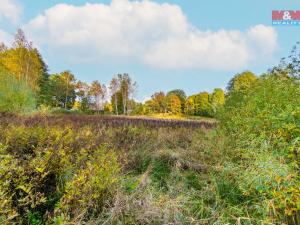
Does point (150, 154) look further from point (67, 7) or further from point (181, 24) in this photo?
point (67, 7)

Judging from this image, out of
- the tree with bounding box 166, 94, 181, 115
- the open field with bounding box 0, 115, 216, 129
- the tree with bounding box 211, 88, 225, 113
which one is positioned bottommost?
the open field with bounding box 0, 115, 216, 129

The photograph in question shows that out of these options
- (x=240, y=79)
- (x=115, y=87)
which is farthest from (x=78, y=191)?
(x=115, y=87)

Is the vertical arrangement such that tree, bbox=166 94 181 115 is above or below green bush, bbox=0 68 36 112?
above

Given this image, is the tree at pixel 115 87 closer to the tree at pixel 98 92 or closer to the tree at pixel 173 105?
the tree at pixel 98 92

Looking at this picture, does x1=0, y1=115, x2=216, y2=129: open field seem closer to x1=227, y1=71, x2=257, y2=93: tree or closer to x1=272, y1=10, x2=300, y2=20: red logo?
x1=227, y1=71, x2=257, y2=93: tree

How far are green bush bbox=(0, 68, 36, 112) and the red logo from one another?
28.7ft

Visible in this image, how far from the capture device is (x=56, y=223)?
1211mm

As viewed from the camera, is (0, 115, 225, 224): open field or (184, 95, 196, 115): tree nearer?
(0, 115, 225, 224): open field

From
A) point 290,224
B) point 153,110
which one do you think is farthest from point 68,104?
point 290,224

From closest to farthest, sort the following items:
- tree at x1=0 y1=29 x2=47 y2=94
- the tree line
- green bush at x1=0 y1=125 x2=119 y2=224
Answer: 1. green bush at x1=0 y1=125 x2=119 y2=224
2. tree at x1=0 y1=29 x2=47 y2=94
3. the tree line

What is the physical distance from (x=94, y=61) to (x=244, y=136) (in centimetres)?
707

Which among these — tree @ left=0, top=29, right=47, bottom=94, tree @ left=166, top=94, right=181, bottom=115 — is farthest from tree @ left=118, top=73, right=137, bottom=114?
tree @ left=0, top=29, right=47, bottom=94

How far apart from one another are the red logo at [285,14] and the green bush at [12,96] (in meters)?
8.74

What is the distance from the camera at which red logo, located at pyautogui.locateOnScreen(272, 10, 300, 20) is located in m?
4.43
